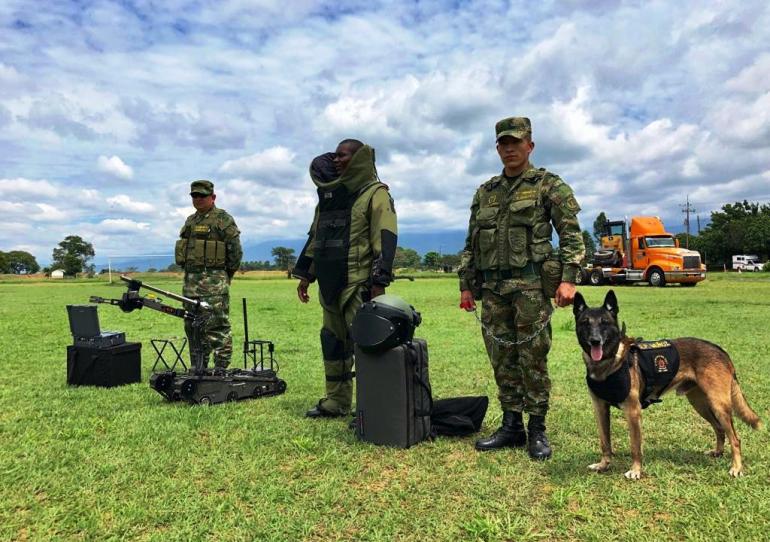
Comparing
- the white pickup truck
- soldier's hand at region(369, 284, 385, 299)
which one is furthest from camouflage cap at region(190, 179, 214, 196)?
the white pickup truck

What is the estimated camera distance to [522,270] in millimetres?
4105

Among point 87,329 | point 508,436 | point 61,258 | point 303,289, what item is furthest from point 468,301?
point 61,258

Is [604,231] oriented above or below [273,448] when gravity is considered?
above

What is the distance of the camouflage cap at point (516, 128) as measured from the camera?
4074mm

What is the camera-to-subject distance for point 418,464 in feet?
12.7

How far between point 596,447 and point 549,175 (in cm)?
217

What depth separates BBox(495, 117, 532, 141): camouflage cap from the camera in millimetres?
4074

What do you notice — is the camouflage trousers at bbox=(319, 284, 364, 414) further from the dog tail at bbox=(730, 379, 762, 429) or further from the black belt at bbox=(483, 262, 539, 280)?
the dog tail at bbox=(730, 379, 762, 429)

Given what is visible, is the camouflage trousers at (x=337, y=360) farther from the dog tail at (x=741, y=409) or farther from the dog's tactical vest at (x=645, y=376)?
the dog tail at (x=741, y=409)

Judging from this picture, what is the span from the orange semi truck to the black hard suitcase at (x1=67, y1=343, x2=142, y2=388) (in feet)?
82.6

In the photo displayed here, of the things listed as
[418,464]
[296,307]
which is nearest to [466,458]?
[418,464]

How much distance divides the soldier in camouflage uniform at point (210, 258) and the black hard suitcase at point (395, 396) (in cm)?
308

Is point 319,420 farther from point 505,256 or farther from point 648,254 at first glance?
point 648,254

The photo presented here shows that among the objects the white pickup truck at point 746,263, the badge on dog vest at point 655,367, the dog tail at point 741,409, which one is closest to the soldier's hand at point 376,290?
the badge on dog vest at point 655,367
